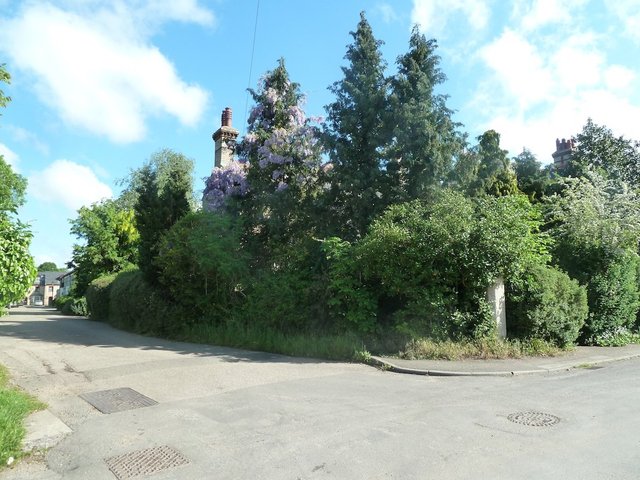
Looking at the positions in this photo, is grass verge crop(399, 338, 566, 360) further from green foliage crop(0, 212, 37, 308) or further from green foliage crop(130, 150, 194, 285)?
green foliage crop(130, 150, 194, 285)

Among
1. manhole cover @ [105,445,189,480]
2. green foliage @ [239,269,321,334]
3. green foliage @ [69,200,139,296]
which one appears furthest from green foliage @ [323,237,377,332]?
green foliage @ [69,200,139,296]

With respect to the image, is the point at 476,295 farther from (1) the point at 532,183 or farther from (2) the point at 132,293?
(1) the point at 532,183

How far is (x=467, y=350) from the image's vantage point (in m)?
10.9

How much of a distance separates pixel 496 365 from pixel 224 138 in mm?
20186

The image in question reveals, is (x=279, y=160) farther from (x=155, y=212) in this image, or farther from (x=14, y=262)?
(x=14, y=262)

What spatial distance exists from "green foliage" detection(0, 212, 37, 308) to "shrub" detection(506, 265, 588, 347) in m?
10.4

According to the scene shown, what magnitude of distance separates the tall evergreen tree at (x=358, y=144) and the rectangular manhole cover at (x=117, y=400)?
842 cm

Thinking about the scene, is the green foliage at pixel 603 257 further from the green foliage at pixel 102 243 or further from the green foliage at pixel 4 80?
the green foliage at pixel 102 243

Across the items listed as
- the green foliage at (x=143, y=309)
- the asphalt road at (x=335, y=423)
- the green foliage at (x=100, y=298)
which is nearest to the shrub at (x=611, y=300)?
the asphalt road at (x=335, y=423)

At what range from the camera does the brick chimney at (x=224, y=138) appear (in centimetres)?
2547

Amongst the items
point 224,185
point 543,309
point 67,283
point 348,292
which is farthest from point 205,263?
point 67,283

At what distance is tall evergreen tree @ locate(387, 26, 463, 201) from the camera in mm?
14297

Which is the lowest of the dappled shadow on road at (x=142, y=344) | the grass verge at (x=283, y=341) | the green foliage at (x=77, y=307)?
the dappled shadow on road at (x=142, y=344)

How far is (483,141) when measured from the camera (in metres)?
16.6
